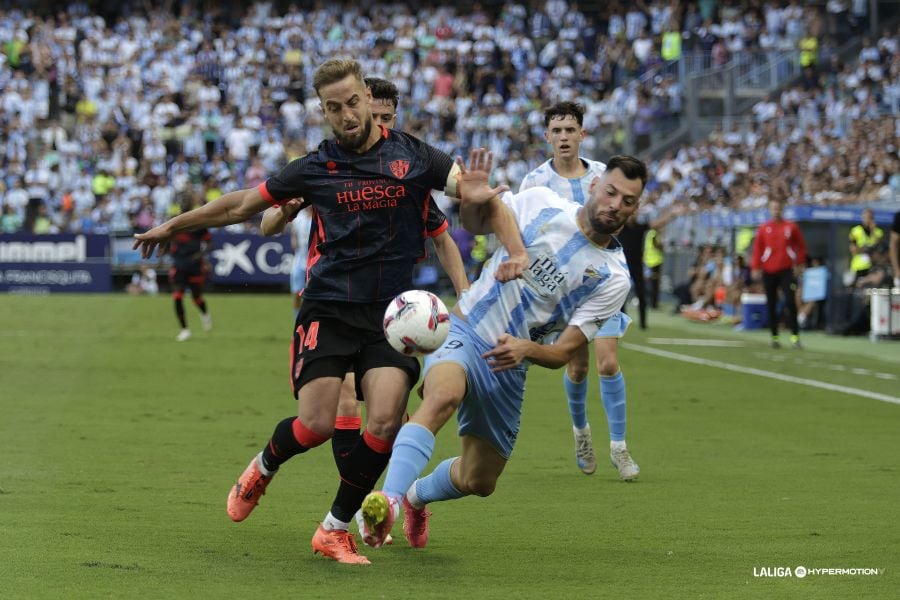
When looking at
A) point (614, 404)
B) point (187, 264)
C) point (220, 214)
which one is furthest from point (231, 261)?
point (220, 214)

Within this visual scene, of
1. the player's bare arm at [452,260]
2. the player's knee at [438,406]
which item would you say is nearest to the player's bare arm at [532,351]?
the player's knee at [438,406]

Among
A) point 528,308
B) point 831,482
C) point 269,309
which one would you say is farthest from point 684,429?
point 269,309

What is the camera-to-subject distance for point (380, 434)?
21.1ft

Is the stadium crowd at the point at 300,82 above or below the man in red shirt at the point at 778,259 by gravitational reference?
above

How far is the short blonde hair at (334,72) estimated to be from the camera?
6.32 metres

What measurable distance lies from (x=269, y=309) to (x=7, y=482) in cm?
2176

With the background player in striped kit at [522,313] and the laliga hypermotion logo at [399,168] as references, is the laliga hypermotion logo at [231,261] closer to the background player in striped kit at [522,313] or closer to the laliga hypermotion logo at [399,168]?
the background player in striped kit at [522,313]

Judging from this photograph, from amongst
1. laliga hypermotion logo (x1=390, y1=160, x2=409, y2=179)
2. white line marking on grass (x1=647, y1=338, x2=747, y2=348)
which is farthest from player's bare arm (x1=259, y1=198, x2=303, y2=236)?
white line marking on grass (x1=647, y1=338, x2=747, y2=348)

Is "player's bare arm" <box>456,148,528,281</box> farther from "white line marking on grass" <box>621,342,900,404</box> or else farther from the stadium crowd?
the stadium crowd

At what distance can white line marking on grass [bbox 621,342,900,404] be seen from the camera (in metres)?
14.5

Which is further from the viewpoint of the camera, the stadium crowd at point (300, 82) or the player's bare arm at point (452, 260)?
the stadium crowd at point (300, 82)

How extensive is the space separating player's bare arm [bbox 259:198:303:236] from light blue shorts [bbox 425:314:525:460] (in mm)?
908

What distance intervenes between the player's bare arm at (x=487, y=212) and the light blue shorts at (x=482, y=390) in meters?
0.42

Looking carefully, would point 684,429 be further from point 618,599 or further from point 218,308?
point 218,308
